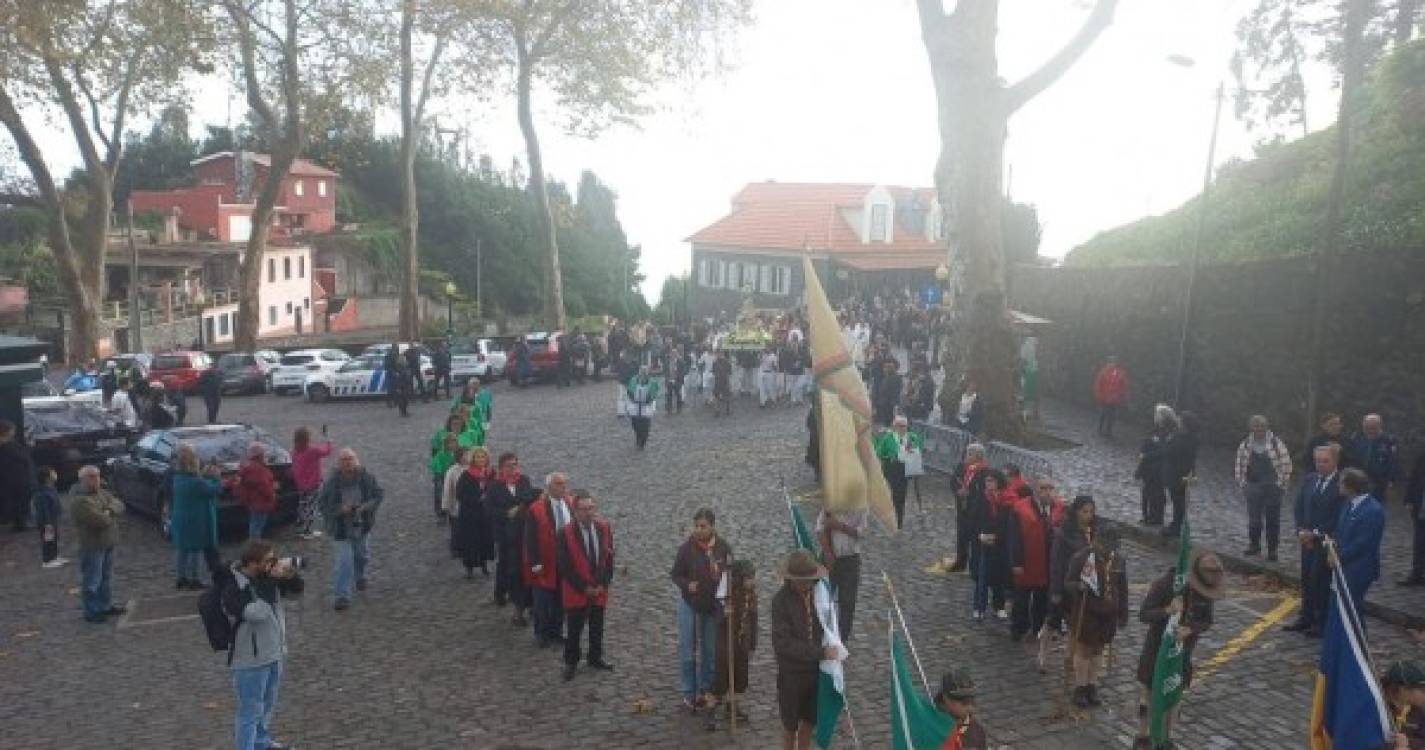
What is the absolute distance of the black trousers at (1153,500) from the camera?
14.2 m

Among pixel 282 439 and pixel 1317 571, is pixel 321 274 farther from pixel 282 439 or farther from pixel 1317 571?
A: pixel 1317 571

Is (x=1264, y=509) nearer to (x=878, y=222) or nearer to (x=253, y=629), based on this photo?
(x=253, y=629)

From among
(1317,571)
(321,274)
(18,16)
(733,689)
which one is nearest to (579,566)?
(733,689)

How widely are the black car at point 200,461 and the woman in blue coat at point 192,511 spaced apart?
63.0 inches

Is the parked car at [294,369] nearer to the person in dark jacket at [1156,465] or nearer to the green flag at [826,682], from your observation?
the person in dark jacket at [1156,465]

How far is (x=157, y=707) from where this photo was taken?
9.02 meters

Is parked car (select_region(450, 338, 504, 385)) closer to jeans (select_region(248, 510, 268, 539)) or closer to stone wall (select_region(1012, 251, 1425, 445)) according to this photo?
stone wall (select_region(1012, 251, 1425, 445))

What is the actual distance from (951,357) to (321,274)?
165 feet

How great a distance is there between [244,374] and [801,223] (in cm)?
3029

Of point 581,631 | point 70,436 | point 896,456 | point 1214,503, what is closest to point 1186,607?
point 581,631

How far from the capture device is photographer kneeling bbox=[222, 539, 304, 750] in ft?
25.2

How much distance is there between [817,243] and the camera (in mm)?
52938

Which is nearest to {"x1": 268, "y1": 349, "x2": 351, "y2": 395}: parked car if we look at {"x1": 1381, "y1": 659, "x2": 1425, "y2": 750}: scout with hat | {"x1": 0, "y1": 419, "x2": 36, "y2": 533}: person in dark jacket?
{"x1": 0, "y1": 419, "x2": 36, "y2": 533}: person in dark jacket

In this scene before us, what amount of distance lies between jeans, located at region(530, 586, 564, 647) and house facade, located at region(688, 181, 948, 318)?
40.9m
